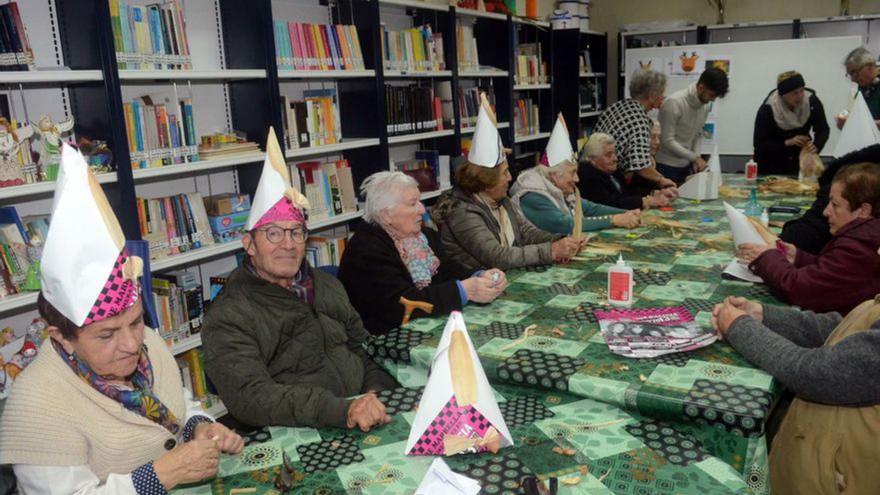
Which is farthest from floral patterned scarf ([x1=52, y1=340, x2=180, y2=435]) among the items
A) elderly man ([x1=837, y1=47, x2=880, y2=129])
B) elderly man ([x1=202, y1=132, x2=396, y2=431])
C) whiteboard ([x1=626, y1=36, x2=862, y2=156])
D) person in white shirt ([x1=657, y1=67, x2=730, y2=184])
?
whiteboard ([x1=626, y1=36, x2=862, y2=156])

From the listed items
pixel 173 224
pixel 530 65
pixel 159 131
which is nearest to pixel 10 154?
pixel 159 131

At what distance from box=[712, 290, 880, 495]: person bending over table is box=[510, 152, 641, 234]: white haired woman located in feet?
5.34

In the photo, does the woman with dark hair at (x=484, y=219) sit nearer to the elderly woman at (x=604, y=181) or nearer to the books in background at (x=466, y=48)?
the elderly woman at (x=604, y=181)

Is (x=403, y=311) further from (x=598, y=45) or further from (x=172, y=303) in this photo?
(x=598, y=45)

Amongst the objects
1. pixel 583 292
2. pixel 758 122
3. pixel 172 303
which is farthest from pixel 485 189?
pixel 758 122

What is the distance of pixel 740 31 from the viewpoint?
24.7 feet

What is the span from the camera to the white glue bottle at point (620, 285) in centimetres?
220

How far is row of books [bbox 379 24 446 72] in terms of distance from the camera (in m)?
4.54

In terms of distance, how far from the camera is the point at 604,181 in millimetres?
4191

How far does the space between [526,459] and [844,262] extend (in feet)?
4.62

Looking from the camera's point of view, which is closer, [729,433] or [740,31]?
[729,433]

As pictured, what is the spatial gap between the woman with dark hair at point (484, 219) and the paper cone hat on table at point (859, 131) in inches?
85.3

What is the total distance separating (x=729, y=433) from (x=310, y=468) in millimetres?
963

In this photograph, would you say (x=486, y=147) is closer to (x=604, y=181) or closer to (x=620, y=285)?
(x=620, y=285)
